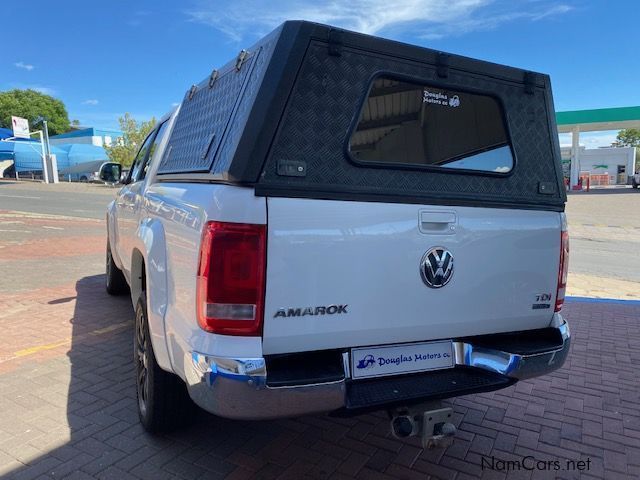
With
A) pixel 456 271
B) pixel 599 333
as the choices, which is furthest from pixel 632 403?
pixel 456 271

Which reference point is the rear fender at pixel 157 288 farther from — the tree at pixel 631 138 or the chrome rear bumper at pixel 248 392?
the tree at pixel 631 138

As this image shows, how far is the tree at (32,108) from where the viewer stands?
232 ft

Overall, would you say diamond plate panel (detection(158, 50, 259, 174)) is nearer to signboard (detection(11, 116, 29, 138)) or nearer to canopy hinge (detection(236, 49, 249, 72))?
canopy hinge (detection(236, 49, 249, 72))

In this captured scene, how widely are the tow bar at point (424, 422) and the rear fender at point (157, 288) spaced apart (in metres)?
1.16

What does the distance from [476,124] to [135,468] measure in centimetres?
266

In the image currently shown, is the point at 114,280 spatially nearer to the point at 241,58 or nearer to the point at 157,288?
the point at 157,288

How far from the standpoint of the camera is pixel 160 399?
2.90m

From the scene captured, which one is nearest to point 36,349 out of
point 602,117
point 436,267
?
point 436,267

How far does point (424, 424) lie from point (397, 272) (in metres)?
0.74

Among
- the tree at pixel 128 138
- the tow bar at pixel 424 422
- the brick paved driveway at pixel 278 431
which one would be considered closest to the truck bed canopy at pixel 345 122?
the tow bar at pixel 424 422

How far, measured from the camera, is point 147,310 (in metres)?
2.94

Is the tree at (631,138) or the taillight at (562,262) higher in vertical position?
the tree at (631,138)

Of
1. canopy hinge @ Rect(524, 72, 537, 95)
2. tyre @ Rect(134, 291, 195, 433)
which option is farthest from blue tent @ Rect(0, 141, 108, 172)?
canopy hinge @ Rect(524, 72, 537, 95)

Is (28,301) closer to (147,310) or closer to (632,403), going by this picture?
(147,310)
